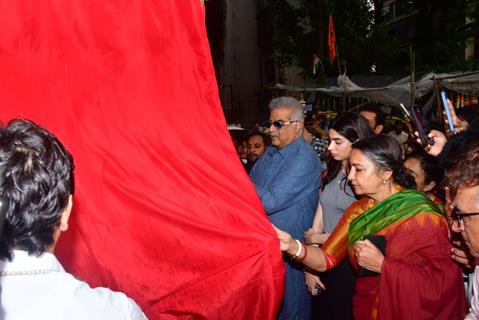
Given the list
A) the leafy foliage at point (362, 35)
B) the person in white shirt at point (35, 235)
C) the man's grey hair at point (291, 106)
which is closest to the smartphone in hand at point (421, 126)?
the man's grey hair at point (291, 106)

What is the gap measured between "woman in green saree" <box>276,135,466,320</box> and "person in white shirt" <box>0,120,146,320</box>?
145 centimetres

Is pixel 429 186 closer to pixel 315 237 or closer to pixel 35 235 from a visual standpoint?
pixel 315 237

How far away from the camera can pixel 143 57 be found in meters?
2.05

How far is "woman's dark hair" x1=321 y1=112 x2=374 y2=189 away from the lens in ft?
10.6

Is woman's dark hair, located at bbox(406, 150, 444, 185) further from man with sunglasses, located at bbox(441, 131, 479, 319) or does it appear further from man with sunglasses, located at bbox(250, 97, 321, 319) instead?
man with sunglasses, located at bbox(441, 131, 479, 319)

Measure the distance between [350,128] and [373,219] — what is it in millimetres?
879

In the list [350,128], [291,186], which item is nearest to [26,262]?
[291,186]

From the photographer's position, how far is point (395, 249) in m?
2.37

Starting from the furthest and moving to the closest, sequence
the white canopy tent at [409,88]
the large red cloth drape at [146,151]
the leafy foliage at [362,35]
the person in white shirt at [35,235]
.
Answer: the leafy foliage at [362,35], the white canopy tent at [409,88], the large red cloth drape at [146,151], the person in white shirt at [35,235]

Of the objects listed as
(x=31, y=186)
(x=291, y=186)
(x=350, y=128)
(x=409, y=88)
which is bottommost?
(x=409, y=88)

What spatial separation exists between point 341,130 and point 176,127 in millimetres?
1556

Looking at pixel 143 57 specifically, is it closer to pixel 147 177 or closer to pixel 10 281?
pixel 147 177

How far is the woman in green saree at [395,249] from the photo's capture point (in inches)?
90.8

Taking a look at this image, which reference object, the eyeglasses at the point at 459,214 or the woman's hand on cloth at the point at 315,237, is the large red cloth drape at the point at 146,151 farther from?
the woman's hand on cloth at the point at 315,237
